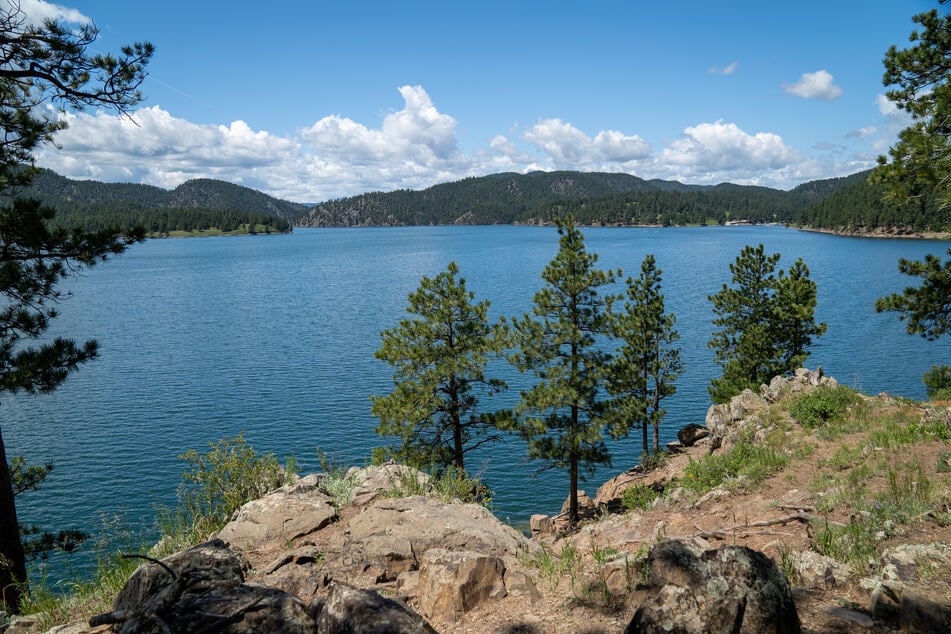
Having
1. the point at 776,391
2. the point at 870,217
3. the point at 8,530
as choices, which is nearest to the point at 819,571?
the point at 8,530

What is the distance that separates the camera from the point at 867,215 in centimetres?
17250

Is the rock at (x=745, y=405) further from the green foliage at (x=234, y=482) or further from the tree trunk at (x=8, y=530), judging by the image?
the tree trunk at (x=8, y=530)

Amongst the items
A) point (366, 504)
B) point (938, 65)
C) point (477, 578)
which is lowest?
point (366, 504)

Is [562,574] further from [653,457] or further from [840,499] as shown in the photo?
[653,457]

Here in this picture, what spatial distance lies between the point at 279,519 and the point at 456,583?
15.2ft

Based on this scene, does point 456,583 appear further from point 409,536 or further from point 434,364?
point 434,364

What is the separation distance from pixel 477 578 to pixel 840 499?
728 cm

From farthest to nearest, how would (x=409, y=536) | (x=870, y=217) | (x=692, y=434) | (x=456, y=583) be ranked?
(x=870, y=217), (x=692, y=434), (x=409, y=536), (x=456, y=583)

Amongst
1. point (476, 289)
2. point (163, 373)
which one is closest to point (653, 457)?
point (163, 373)

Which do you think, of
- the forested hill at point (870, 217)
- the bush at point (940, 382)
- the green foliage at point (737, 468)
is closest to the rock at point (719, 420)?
the green foliage at point (737, 468)

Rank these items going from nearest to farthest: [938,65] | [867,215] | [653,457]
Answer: [938,65] → [653,457] → [867,215]

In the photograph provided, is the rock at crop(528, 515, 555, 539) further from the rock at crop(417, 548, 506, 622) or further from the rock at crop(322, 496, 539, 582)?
the rock at crop(417, 548, 506, 622)

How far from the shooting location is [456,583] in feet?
23.0

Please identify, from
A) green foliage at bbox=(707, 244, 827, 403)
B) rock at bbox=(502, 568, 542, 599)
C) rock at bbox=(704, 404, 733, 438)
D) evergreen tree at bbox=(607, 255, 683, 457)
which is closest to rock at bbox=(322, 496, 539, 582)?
rock at bbox=(502, 568, 542, 599)
